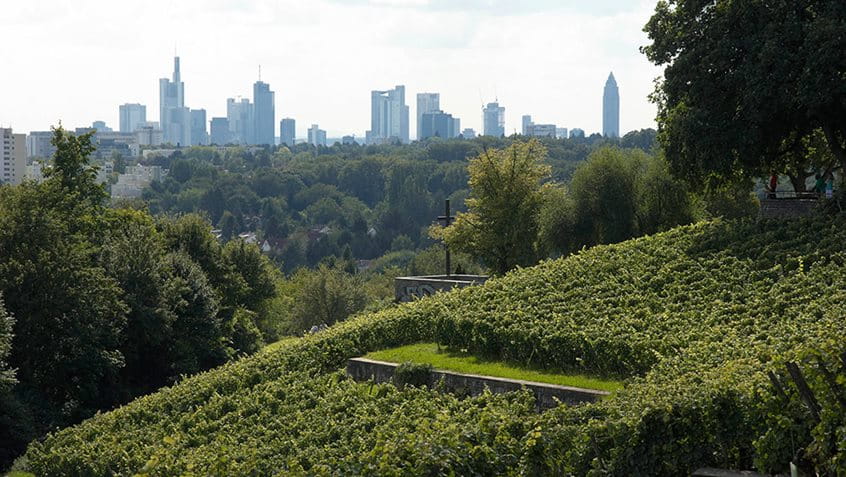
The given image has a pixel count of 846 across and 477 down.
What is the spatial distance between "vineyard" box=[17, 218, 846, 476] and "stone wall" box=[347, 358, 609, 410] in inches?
15.5

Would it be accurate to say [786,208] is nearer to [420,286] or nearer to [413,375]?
[413,375]

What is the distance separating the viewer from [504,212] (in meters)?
32.5

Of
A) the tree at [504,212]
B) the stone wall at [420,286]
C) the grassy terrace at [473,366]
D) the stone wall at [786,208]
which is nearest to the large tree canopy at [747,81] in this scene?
the stone wall at [786,208]

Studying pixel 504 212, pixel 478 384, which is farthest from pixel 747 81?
pixel 504 212

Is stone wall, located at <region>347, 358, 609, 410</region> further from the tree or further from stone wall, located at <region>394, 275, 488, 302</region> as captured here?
the tree

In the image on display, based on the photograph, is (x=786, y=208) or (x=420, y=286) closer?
(x=786, y=208)

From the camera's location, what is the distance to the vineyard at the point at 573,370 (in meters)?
11.4

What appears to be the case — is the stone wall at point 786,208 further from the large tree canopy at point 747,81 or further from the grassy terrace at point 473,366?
the grassy terrace at point 473,366

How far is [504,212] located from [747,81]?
1374cm

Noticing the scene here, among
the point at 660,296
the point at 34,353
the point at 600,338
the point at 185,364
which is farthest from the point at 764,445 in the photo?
the point at 185,364

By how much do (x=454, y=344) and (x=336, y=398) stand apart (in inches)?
98.4

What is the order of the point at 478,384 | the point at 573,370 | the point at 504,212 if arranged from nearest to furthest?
the point at 478,384 → the point at 573,370 → the point at 504,212

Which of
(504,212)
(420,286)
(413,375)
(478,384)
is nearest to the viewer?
(478,384)

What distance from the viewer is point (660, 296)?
59.6 ft
